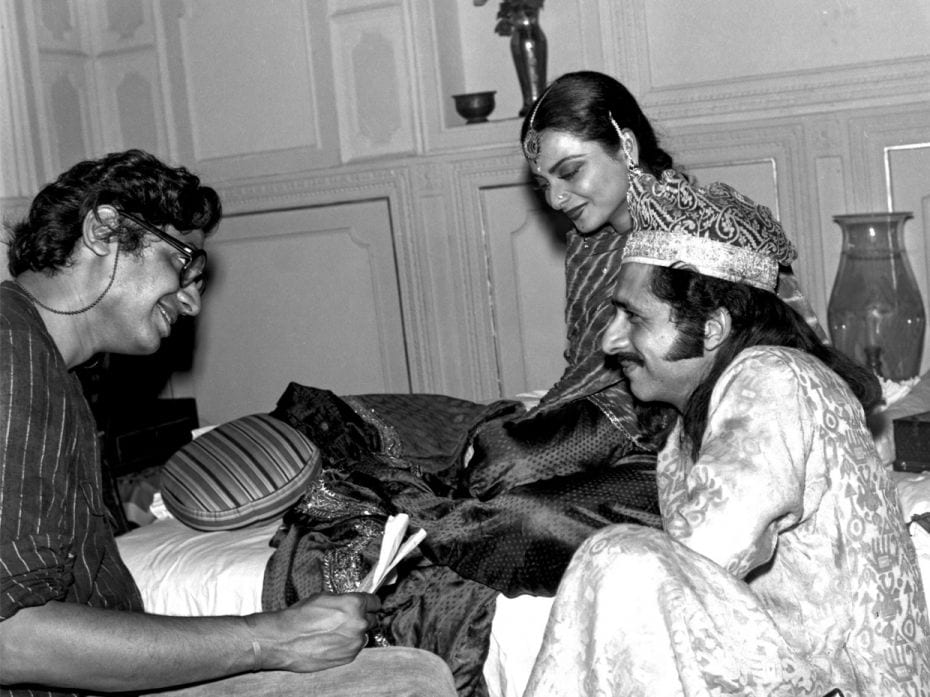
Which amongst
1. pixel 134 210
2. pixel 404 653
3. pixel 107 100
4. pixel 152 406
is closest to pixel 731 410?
pixel 404 653

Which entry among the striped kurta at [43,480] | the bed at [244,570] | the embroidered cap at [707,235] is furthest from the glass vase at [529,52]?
the striped kurta at [43,480]

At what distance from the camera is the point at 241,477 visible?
2.69 metres

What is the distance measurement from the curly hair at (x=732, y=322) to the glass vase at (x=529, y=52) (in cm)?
245

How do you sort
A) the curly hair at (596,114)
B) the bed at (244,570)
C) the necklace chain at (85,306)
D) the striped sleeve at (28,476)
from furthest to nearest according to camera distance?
the curly hair at (596,114) < the bed at (244,570) < the necklace chain at (85,306) < the striped sleeve at (28,476)

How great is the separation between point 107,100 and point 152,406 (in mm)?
1334

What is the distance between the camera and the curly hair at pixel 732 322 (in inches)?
70.1

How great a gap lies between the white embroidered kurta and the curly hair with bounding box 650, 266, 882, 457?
0.13 m

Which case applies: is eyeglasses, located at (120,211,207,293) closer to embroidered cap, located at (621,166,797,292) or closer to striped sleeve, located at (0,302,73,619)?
striped sleeve, located at (0,302,73,619)

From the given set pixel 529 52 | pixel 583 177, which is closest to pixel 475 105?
pixel 529 52

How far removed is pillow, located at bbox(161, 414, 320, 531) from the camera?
8.75ft

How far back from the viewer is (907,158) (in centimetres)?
369

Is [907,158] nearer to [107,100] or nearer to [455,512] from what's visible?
[455,512]

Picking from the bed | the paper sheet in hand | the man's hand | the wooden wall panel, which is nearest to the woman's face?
the bed

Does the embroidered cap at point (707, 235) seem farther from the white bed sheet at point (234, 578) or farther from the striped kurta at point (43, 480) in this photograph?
the striped kurta at point (43, 480)
